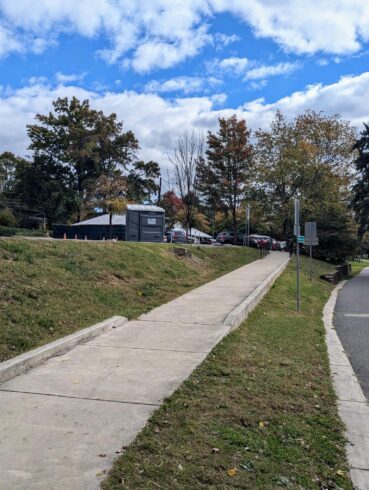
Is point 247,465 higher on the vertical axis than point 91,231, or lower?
lower

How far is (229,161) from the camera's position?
131 ft

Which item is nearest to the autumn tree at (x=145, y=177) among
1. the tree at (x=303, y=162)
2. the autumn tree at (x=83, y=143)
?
the autumn tree at (x=83, y=143)

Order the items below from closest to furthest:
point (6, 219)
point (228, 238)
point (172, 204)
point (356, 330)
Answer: point (356, 330) → point (228, 238) → point (6, 219) → point (172, 204)

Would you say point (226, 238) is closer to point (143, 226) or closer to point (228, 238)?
point (228, 238)

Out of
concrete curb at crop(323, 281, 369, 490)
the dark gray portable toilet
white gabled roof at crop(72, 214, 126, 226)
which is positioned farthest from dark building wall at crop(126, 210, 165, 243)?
concrete curb at crop(323, 281, 369, 490)

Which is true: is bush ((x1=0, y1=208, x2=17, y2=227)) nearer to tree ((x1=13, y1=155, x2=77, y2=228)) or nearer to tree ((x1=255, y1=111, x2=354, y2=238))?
tree ((x1=13, y1=155, x2=77, y2=228))

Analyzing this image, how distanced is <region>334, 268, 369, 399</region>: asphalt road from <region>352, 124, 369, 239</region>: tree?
18.9 m

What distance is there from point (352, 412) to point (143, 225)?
22.7 m

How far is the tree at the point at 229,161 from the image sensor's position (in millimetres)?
39531

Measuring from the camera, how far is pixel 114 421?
4.21m

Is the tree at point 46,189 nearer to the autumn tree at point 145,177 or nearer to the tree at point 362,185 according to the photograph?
the autumn tree at point 145,177

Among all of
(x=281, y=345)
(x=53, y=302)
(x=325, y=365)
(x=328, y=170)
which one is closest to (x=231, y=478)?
(x=325, y=365)

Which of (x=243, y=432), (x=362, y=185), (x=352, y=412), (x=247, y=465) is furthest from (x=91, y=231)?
(x=247, y=465)

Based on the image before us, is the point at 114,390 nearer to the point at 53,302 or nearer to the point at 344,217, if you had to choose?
the point at 53,302
